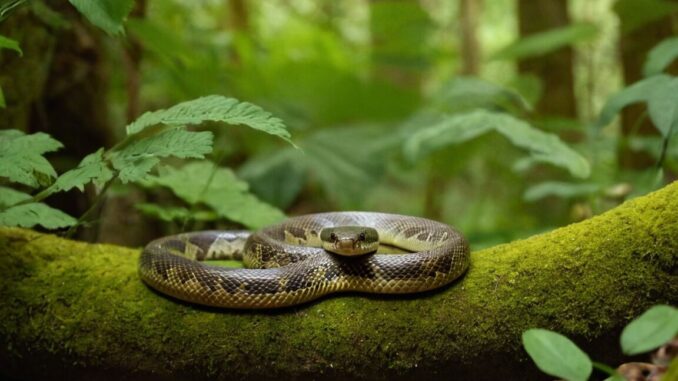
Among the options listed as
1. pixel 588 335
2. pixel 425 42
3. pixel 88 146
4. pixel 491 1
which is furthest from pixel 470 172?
pixel 588 335

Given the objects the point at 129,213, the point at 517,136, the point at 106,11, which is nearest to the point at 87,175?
the point at 106,11

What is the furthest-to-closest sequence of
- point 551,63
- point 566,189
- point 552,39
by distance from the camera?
point 551,63, point 552,39, point 566,189

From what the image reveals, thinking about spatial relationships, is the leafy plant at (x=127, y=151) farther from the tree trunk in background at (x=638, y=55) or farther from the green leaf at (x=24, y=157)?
the tree trunk in background at (x=638, y=55)

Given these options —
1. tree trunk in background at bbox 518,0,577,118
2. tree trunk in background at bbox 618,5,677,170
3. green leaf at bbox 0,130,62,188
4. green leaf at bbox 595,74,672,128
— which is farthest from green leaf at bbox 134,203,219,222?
tree trunk in background at bbox 518,0,577,118

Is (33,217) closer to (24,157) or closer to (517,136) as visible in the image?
(24,157)

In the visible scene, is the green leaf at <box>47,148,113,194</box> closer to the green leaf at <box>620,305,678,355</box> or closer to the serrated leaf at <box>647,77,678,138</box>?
the green leaf at <box>620,305,678,355</box>
